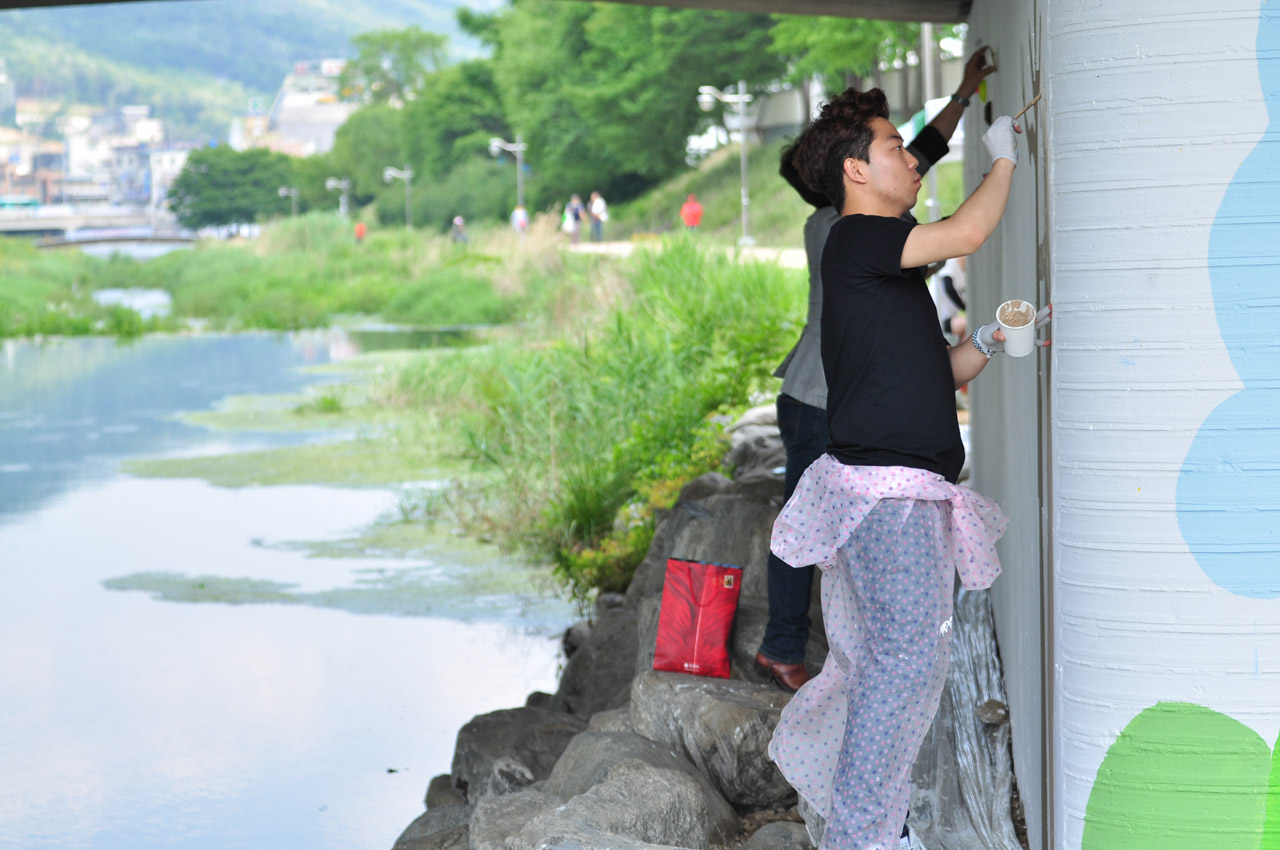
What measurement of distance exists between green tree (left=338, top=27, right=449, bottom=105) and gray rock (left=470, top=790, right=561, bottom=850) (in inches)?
3014

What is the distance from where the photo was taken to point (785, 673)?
4.15 meters

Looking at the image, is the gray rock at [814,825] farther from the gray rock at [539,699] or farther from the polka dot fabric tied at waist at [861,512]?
the gray rock at [539,699]

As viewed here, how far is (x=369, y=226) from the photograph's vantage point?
6147cm

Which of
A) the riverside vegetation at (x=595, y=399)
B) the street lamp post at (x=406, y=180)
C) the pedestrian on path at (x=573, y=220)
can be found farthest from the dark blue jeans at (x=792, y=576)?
the street lamp post at (x=406, y=180)

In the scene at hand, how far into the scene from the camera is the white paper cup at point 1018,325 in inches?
103

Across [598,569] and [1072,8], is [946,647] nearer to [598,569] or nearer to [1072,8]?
[1072,8]

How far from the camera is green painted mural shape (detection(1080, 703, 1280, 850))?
257 cm

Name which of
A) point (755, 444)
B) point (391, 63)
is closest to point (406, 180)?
point (391, 63)

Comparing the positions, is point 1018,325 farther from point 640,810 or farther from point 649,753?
point 649,753

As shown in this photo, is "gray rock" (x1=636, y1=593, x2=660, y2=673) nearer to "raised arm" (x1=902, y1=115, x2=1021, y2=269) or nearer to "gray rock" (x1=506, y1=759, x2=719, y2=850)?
"gray rock" (x1=506, y1=759, x2=719, y2=850)

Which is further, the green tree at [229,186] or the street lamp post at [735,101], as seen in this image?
the green tree at [229,186]

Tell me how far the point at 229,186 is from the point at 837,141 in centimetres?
7468

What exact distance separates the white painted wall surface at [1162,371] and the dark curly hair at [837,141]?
384 mm

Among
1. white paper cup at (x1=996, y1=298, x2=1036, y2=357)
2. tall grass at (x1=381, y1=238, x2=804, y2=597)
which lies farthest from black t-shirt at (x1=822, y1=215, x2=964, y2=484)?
tall grass at (x1=381, y1=238, x2=804, y2=597)
